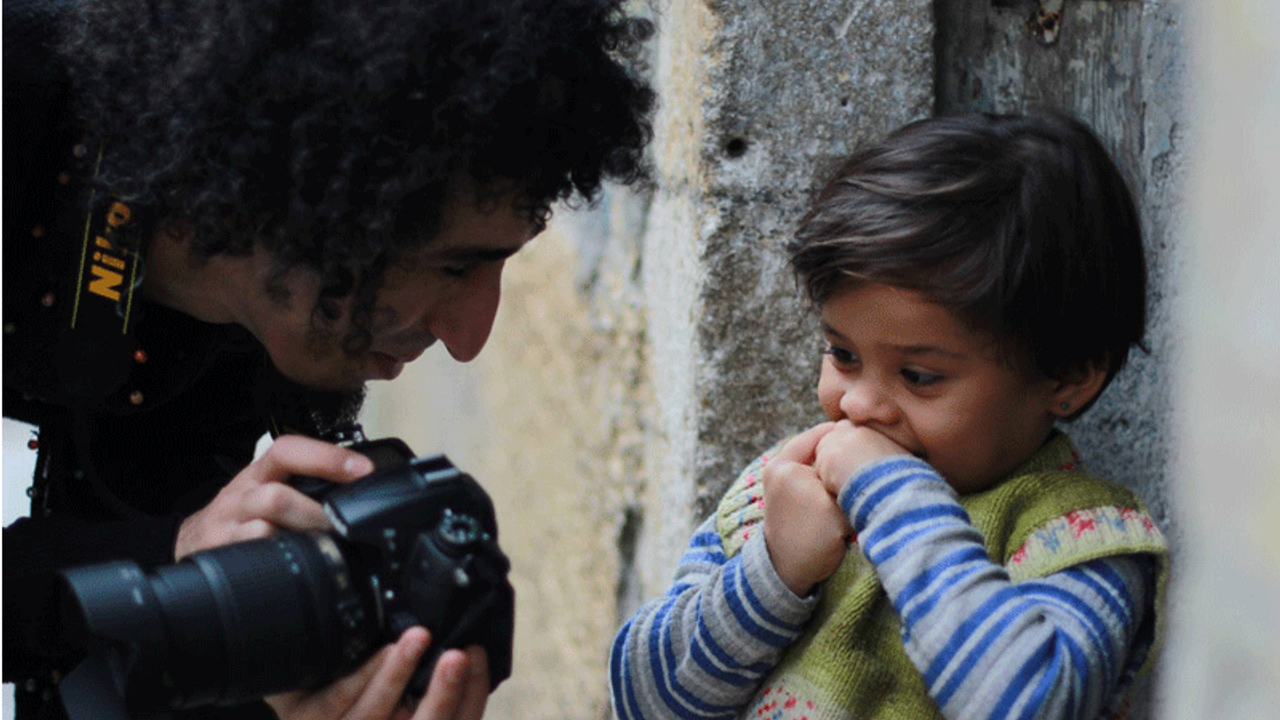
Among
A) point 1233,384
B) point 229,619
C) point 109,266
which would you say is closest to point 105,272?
point 109,266

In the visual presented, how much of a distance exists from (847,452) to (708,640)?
0.24m

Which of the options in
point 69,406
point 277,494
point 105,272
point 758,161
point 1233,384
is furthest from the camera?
point 758,161

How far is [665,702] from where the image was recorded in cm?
151

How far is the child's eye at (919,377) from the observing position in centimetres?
138

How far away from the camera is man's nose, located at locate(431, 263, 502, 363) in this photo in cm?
153

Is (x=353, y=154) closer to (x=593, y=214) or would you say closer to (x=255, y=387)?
(x=255, y=387)

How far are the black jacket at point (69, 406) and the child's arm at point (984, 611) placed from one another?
783 millimetres

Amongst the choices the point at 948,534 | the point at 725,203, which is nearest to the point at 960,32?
the point at 725,203

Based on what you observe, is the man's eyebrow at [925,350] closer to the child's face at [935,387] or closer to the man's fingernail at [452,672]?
the child's face at [935,387]

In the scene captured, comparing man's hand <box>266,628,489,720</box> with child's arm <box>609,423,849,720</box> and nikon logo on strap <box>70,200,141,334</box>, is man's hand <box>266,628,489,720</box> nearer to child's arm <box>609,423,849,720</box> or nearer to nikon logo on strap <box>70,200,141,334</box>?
child's arm <box>609,423,849,720</box>

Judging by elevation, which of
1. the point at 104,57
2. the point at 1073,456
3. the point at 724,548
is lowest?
the point at 724,548

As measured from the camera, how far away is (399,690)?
4.29ft

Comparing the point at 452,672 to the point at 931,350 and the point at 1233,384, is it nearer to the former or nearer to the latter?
the point at 931,350

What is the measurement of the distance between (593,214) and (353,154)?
1381 mm
